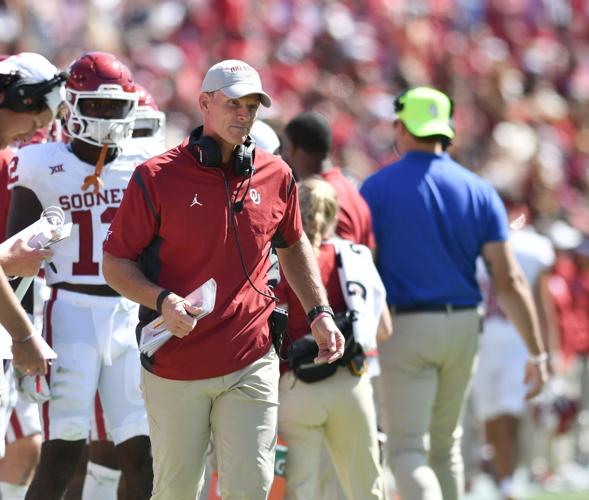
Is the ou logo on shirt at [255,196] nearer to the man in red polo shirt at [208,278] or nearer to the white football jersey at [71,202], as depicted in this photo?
the man in red polo shirt at [208,278]

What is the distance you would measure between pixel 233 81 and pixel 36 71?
3.95 ft

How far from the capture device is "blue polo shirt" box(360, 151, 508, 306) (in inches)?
275

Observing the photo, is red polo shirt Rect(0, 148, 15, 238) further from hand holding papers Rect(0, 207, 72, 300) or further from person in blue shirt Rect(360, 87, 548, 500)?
person in blue shirt Rect(360, 87, 548, 500)

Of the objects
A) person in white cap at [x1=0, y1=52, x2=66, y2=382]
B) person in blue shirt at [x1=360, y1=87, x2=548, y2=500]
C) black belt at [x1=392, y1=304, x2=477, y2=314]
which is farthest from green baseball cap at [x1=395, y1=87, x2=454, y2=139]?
person in white cap at [x1=0, y1=52, x2=66, y2=382]

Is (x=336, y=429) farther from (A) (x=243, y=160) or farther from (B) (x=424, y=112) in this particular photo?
(B) (x=424, y=112)

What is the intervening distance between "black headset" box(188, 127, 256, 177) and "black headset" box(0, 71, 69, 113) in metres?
0.96

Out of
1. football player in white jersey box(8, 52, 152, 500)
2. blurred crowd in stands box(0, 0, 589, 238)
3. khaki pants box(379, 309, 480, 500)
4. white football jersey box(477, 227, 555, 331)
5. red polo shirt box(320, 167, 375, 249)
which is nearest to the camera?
football player in white jersey box(8, 52, 152, 500)

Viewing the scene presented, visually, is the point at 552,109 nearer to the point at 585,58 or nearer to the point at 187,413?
the point at 585,58

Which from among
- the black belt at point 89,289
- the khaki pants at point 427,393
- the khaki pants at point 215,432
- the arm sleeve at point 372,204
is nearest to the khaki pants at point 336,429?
the khaki pants at point 427,393

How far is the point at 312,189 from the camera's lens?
620cm

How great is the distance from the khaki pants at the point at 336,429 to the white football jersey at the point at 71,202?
1078 mm

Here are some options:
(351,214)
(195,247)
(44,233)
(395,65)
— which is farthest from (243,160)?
(395,65)

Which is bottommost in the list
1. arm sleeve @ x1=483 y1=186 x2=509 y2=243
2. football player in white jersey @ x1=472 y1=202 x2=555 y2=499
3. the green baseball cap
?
football player in white jersey @ x1=472 y1=202 x2=555 y2=499

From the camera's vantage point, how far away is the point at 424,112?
23.9 feet
